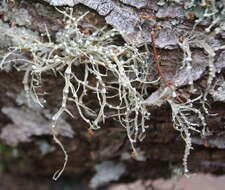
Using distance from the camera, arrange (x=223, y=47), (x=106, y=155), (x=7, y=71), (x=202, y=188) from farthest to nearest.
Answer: (x=202, y=188) → (x=106, y=155) → (x=7, y=71) → (x=223, y=47)

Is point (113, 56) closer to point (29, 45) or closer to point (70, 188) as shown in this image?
point (29, 45)

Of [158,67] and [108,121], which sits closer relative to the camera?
[158,67]

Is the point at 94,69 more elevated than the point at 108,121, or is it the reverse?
the point at 94,69

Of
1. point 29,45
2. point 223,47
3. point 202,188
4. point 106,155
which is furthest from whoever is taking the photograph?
point 202,188

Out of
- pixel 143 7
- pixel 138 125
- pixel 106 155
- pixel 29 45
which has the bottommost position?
pixel 106 155

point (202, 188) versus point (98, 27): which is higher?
point (98, 27)

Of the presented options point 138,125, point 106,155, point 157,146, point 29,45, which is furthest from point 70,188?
point 29,45

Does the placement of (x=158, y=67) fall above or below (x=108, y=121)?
above

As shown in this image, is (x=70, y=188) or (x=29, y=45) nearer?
(x=29, y=45)
